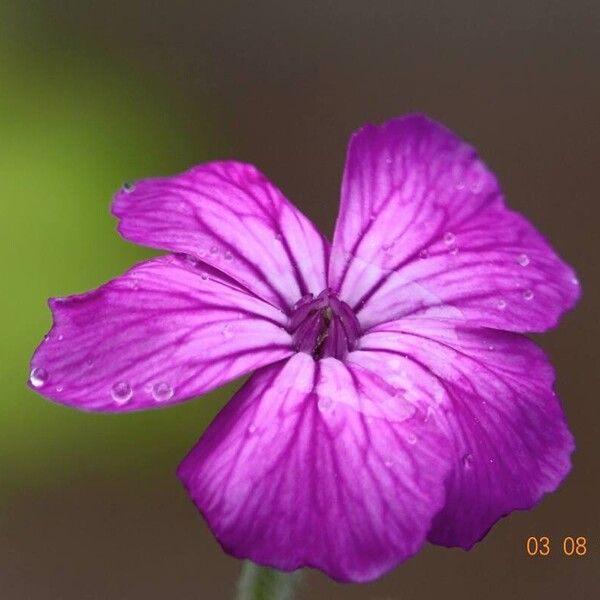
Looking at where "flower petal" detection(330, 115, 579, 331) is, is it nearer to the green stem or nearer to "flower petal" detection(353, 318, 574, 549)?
"flower petal" detection(353, 318, 574, 549)

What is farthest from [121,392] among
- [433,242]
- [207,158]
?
[207,158]

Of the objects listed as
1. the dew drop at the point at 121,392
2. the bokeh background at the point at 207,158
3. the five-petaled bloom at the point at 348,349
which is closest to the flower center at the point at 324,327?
the five-petaled bloom at the point at 348,349

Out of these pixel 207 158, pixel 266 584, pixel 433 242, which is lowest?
pixel 207 158

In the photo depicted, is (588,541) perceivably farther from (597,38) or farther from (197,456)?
(197,456)

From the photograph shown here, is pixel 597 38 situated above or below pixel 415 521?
below

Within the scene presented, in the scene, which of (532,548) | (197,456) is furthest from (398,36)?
(197,456)

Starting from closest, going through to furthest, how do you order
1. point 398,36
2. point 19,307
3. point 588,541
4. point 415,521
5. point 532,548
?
point 415,521 < point 532,548 < point 19,307 < point 588,541 < point 398,36

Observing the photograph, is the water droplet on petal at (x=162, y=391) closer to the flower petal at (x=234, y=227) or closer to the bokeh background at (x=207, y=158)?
the flower petal at (x=234, y=227)

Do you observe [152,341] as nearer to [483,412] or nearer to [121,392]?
[121,392]

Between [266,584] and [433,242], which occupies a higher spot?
[433,242]
